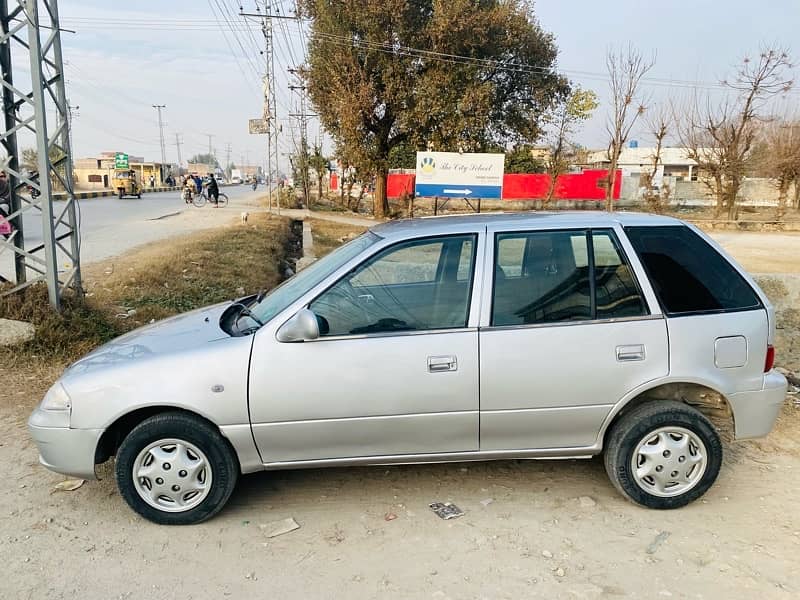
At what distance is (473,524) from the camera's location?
3.39m

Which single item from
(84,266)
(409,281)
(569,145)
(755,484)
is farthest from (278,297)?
(569,145)

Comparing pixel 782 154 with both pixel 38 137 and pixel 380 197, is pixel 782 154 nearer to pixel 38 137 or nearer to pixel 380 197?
pixel 380 197

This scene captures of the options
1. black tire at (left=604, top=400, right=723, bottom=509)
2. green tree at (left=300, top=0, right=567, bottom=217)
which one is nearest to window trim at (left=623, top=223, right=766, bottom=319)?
black tire at (left=604, top=400, right=723, bottom=509)

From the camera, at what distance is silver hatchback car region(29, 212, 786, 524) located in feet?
10.7

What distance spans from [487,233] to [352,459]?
1.49m

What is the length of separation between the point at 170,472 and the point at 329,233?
17539mm

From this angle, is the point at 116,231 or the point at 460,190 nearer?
the point at 116,231

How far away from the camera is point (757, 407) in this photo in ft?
11.7

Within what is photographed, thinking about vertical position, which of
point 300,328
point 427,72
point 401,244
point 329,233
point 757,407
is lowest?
point 329,233

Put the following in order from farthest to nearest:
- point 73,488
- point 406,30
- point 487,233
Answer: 1. point 406,30
2. point 73,488
3. point 487,233

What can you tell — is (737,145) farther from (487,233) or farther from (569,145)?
(487,233)

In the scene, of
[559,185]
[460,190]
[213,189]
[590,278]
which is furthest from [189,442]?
[559,185]

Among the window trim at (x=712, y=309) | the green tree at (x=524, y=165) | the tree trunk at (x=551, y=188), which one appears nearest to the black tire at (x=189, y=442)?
the window trim at (x=712, y=309)

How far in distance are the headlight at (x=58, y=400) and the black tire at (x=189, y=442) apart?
1.22ft
